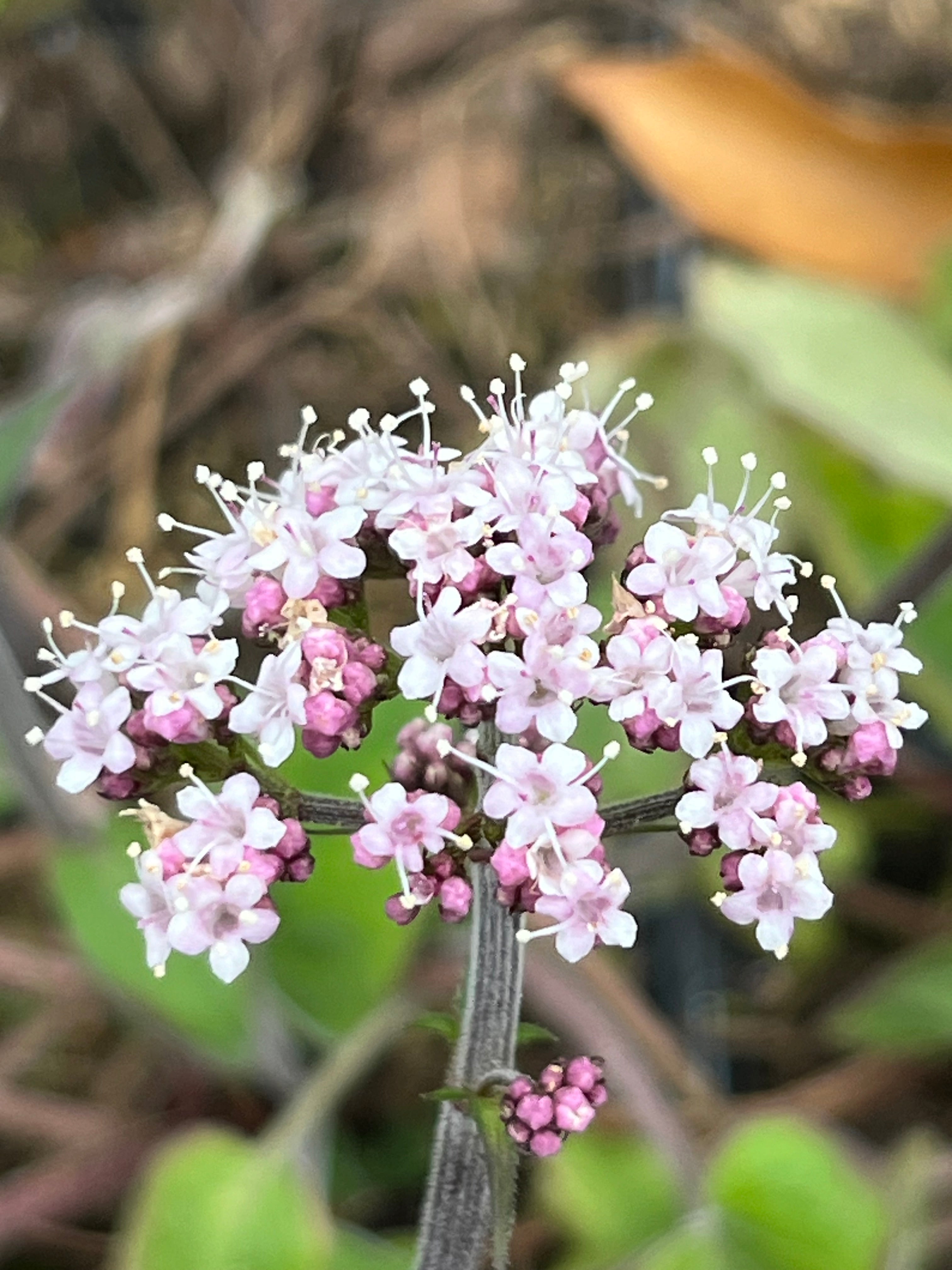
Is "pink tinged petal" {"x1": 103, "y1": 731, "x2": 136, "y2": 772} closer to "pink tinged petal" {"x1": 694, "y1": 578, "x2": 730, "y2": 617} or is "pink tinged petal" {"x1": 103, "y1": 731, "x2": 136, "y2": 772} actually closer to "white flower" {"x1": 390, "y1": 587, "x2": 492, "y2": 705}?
"white flower" {"x1": 390, "y1": 587, "x2": 492, "y2": 705}

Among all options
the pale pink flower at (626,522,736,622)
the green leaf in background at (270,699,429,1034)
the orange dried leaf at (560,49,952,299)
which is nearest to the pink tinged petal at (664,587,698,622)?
the pale pink flower at (626,522,736,622)

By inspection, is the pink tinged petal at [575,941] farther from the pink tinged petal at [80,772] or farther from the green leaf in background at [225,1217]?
the green leaf in background at [225,1217]

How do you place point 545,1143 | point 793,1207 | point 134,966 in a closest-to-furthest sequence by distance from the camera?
point 545,1143
point 793,1207
point 134,966

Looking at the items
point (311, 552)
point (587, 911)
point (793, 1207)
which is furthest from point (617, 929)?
point (793, 1207)

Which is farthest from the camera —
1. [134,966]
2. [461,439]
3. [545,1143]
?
[461,439]

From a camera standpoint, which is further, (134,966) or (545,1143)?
(134,966)

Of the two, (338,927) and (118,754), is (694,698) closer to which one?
(118,754)

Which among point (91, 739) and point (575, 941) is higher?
point (91, 739)
